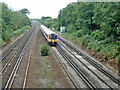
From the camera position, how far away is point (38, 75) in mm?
10984

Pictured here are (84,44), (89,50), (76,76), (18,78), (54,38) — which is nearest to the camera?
(18,78)

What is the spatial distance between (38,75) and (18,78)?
1.62 m

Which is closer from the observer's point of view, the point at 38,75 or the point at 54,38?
the point at 38,75

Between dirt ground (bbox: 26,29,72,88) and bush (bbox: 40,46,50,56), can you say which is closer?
dirt ground (bbox: 26,29,72,88)

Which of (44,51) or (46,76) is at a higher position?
(44,51)

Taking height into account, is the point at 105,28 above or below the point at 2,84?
above

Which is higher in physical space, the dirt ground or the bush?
the bush

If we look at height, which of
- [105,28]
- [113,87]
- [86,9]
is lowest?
[113,87]

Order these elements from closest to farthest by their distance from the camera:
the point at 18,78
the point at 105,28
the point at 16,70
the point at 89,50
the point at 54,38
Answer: the point at 18,78, the point at 16,70, the point at 105,28, the point at 89,50, the point at 54,38

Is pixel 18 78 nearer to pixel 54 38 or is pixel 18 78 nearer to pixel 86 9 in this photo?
pixel 54 38

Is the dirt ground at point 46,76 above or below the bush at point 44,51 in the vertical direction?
below

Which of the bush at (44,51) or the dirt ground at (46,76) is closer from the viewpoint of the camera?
the dirt ground at (46,76)

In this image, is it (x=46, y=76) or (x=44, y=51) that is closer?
(x=46, y=76)

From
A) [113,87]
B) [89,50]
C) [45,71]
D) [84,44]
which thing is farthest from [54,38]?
[113,87]
